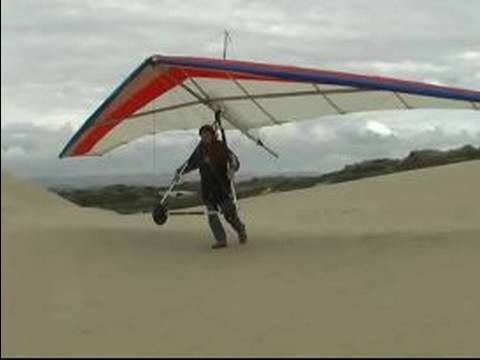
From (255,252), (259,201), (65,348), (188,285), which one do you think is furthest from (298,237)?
(259,201)

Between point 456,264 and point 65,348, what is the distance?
15.8 feet

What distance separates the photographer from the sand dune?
453 centimetres

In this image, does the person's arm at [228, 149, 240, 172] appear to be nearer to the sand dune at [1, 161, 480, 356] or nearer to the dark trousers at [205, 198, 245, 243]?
the dark trousers at [205, 198, 245, 243]

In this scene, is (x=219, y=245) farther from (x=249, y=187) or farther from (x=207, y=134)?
(x=249, y=187)

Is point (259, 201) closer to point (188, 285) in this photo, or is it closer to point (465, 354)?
point (188, 285)

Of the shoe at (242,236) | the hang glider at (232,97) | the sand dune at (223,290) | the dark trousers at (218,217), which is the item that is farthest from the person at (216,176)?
the hang glider at (232,97)

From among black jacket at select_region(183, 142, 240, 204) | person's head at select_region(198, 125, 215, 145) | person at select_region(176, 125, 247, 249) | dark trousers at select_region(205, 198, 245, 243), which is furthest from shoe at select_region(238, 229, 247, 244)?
person's head at select_region(198, 125, 215, 145)

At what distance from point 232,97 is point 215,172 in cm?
163

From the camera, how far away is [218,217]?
31.8ft

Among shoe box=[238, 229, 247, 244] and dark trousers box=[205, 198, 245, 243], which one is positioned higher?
dark trousers box=[205, 198, 245, 243]

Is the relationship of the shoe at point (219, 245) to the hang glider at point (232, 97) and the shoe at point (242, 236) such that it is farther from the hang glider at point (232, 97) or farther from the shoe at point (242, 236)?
the hang glider at point (232, 97)

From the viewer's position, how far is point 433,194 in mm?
17875

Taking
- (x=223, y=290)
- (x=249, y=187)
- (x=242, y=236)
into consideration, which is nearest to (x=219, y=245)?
(x=242, y=236)

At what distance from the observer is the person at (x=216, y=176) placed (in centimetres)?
960
